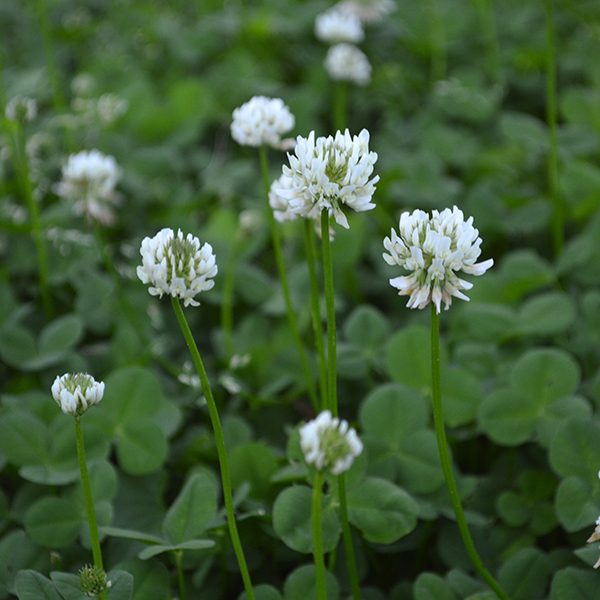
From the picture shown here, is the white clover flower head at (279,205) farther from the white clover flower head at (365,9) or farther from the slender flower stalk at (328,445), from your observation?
the white clover flower head at (365,9)

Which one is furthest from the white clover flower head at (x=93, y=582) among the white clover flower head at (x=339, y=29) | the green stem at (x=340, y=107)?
the white clover flower head at (x=339, y=29)

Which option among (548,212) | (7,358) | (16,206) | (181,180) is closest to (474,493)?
(548,212)

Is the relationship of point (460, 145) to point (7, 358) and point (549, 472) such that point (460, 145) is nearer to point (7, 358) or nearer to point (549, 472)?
point (549, 472)

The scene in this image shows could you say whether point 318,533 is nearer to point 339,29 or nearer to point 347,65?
point 347,65

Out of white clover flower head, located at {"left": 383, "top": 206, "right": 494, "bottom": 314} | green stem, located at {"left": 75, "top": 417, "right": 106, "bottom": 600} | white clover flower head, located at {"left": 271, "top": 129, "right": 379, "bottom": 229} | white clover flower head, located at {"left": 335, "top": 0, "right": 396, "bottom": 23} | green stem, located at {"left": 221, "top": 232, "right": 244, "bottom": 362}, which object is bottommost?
green stem, located at {"left": 221, "top": 232, "right": 244, "bottom": 362}

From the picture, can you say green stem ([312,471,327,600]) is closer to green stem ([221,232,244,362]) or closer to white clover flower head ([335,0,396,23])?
green stem ([221,232,244,362])

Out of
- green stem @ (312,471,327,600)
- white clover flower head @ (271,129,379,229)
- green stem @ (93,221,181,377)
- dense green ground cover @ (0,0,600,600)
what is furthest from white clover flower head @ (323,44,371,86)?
green stem @ (312,471,327,600)

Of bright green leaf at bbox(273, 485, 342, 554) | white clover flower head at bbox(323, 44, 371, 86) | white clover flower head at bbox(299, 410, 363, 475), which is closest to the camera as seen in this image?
white clover flower head at bbox(299, 410, 363, 475)
